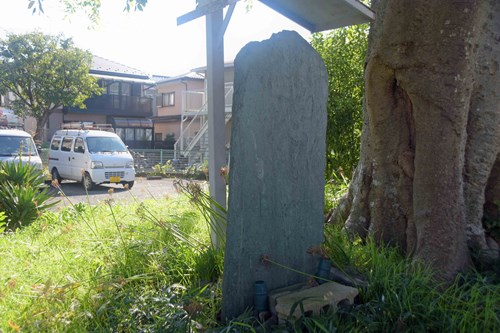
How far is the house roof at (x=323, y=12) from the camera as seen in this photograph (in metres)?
3.99

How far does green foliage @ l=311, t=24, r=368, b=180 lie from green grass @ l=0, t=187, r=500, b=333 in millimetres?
3913

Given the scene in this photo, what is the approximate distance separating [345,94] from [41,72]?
20807mm

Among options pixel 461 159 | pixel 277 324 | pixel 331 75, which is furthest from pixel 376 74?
pixel 331 75

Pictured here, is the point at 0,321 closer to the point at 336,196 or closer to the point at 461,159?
the point at 461,159

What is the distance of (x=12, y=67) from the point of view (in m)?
23.3

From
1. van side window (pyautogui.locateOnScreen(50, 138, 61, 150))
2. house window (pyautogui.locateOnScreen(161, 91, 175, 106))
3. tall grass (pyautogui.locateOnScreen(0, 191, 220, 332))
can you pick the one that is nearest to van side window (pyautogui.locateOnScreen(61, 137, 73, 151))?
van side window (pyautogui.locateOnScreen(50, 138, 61, 150))

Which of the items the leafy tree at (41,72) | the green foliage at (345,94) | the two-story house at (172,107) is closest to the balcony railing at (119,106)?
the two-story house at (172,107)

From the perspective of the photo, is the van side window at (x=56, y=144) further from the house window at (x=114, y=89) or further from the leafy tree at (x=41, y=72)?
the house window at (x=114, y=89)

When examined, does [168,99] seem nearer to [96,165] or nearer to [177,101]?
[177,101]

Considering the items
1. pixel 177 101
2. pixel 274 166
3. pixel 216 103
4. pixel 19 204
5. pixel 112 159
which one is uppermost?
pixel 177 101

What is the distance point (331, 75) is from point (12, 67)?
21031mm

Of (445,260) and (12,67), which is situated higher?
(12,67)

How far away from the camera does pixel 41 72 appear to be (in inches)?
934

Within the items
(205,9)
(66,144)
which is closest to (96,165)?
(66,144)
